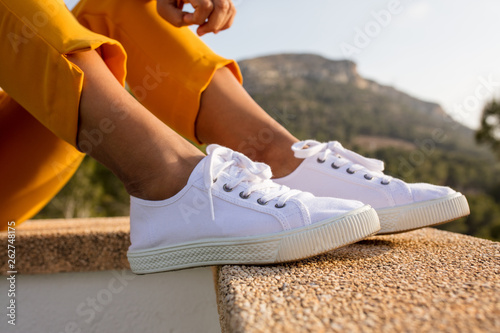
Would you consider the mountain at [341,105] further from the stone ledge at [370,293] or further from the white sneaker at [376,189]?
the stone ledge at [370,293]

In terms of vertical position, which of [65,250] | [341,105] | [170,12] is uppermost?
[170,12]

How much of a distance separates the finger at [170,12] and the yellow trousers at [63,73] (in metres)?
0.02

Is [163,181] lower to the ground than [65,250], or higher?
higher

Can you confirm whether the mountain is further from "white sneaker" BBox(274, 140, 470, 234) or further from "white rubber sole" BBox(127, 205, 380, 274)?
"white rubber sole" BBox(127, 205, 380, 274)

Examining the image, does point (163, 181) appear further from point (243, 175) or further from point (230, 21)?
point (230, 21)

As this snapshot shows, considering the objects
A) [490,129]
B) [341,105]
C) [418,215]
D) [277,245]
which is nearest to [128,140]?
[277,245]

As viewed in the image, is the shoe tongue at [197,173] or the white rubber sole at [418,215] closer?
the shoe tongue at [197,173]

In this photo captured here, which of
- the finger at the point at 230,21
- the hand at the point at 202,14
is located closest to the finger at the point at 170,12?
the hand at the point at 202,14

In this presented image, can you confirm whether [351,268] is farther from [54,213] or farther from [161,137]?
[54,213]

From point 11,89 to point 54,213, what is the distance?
1285 centimetres

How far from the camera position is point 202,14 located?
949 mm

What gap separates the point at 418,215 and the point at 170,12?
74 centimetres

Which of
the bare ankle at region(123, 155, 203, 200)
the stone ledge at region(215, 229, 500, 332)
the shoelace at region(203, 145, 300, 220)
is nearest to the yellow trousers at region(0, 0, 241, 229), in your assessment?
the bare ankle at region(123, 155, 203, 200)

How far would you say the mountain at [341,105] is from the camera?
18125mm
